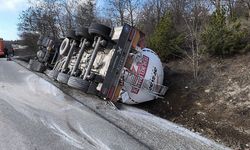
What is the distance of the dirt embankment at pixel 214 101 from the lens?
22.6 feet

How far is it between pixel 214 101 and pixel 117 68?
2.36 meters

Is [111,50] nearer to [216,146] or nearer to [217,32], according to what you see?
[217,32]

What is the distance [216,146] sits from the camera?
20.0ft

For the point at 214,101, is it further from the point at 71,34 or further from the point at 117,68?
the point at 71,34

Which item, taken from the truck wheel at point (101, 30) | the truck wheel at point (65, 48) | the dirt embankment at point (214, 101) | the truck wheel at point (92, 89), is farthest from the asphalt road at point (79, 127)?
the truck wheel at point (65, 48)

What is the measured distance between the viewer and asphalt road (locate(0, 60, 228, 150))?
5660mm

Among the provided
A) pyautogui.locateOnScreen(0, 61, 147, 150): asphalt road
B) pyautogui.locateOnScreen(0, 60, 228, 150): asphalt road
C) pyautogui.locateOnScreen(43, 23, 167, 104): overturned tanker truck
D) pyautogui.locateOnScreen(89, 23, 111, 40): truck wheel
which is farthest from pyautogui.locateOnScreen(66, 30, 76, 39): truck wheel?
pyautogui.locateOnScreen(0, 60, 228, 150): asphalt road

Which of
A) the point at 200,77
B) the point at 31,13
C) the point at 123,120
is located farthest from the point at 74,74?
the point at 31,13

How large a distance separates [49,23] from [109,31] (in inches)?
1499

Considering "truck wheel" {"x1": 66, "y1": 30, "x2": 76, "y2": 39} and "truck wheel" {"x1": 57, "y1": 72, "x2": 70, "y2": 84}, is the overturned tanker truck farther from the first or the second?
"truck wheel" {"x1": 66, "y1": 30, "x2": 76, "y2": 39}

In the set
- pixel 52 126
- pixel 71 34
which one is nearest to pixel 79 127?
pixel 52 126

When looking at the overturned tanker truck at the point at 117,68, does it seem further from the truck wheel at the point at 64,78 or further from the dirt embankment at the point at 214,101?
the dirt embankment at the point at 214,101

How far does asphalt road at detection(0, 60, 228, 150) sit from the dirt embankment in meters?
0.50

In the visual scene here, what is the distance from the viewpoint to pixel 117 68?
28.8ft
